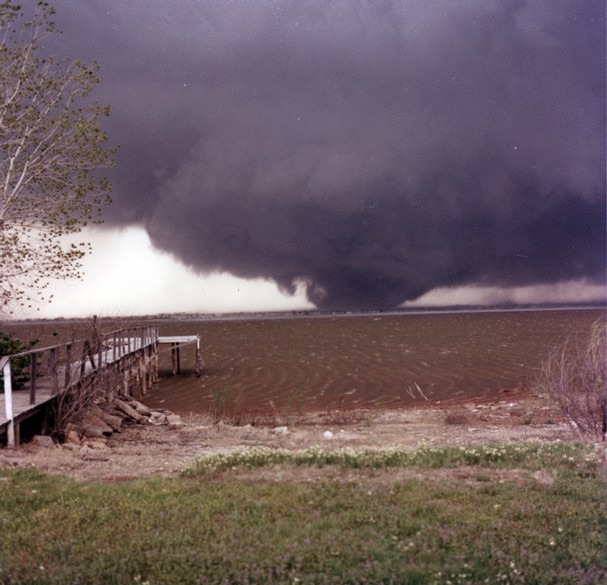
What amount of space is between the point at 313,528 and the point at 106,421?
1256 cm

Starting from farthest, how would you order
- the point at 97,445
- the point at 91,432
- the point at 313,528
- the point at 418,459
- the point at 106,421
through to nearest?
1. the point at 106,421
2. the point at 91,432
3. the point at 97,445
4. the point at 418,459
5. the point at 313,528

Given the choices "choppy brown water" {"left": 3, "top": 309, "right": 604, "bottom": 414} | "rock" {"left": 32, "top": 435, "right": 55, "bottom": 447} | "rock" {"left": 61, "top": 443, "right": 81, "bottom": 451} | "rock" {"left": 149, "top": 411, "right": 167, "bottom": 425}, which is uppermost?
"rock" {"left": 32, "top": 435, "right": 55, "bottom": 447}

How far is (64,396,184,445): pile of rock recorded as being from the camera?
55.0ft

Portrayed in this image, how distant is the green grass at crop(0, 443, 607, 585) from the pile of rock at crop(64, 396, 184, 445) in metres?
5.84

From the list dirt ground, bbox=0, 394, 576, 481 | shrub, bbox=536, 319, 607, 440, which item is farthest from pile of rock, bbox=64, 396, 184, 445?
shrub, bbox=536, 319, 607, 440

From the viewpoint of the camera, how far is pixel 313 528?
777cm

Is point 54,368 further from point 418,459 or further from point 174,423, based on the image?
point 418,459

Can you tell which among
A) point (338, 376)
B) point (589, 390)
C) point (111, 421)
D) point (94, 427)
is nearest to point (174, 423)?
point (111, 421)

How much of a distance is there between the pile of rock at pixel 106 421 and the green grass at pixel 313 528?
584cm

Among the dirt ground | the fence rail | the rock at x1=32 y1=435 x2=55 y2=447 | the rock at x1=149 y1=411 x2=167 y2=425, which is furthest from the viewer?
the rock at x1=149 y1=411 x2=167 y2=425

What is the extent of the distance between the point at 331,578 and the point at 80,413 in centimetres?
1274

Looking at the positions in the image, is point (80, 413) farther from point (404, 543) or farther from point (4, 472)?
point (404, 543)

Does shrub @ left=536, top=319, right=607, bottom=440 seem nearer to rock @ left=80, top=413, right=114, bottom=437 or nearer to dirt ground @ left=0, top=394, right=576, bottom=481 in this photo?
dirt ground @ left=0, top=394, right=576, bottom=481

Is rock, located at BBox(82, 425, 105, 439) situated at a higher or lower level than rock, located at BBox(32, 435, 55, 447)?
lower
